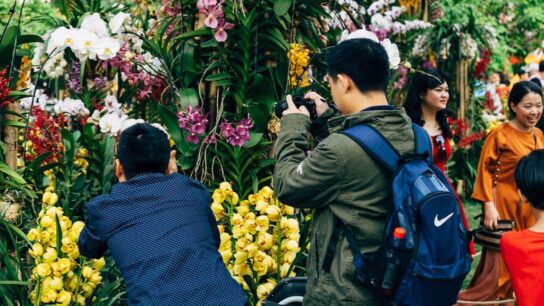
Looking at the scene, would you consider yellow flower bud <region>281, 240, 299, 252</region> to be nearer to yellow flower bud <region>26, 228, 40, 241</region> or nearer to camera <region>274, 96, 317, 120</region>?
camera <region>274, 96, 317, 120</region>

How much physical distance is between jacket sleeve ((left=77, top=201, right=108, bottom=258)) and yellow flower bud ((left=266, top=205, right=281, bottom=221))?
2.98 ft

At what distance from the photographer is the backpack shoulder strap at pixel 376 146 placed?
2.28 m

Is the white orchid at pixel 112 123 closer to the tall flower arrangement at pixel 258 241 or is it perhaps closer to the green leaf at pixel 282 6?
the tall flower arrangement at pixel 258 241

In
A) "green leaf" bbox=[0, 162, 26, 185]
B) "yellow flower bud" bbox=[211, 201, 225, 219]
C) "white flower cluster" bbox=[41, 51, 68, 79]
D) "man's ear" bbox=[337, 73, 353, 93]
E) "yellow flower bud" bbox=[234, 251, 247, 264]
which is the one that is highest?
"man's ear" bbox=[337, 73, 353, 93]

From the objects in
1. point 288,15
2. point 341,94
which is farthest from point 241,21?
point 341,94

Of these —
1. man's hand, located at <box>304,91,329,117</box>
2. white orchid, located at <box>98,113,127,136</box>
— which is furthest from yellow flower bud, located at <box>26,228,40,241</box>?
man's hand, located at <box>304,91,329,117</box>

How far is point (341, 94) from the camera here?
2.39 metres

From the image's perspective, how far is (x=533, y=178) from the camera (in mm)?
3035

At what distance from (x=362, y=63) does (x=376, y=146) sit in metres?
0.28

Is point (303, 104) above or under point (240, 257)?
above

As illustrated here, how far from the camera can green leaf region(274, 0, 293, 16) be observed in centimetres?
361

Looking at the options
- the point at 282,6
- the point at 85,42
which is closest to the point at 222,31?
the point at 282,6

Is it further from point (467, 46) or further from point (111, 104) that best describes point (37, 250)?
point (467, 46)

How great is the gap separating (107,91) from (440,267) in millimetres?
3372
